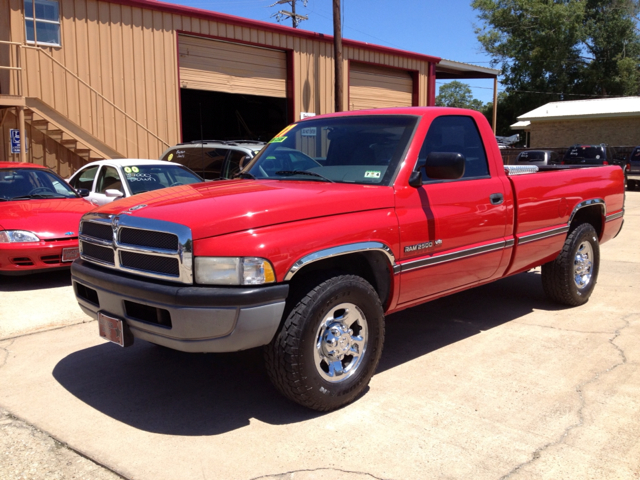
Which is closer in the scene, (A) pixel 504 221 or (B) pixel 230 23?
(A) pixel 504 221

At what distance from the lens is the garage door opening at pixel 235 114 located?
23375 millimetres

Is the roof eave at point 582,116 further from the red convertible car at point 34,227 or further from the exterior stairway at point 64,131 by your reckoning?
the red convertible car at point 34,227

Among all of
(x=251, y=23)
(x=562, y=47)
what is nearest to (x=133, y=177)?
(x=251, y=23)

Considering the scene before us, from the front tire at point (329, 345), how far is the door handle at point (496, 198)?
1554 mm

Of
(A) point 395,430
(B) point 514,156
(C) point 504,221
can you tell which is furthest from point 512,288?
(B) point 514,156

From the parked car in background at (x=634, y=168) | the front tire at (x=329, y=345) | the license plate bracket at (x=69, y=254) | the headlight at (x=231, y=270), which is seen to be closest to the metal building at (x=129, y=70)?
the license plate bracket at (x=69, y=254)

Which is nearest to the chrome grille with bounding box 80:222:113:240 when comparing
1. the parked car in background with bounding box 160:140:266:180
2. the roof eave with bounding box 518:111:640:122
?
the parked car in background with bounding box 160:140:266:180

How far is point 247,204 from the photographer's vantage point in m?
3.60

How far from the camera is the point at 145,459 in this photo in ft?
10.8

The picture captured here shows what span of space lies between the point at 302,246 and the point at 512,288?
4443 mm

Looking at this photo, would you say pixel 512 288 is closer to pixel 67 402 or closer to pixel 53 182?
pixel 67 402

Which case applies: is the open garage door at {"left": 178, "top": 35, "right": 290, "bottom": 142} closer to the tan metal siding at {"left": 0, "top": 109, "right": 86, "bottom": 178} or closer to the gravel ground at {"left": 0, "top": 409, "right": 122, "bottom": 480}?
the tan metal siding at {"left": 0, "top": 109, "right": 86, "bottom": 178}

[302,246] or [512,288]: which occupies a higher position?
[302,246]

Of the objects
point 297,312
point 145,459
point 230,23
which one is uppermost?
point 230,23
